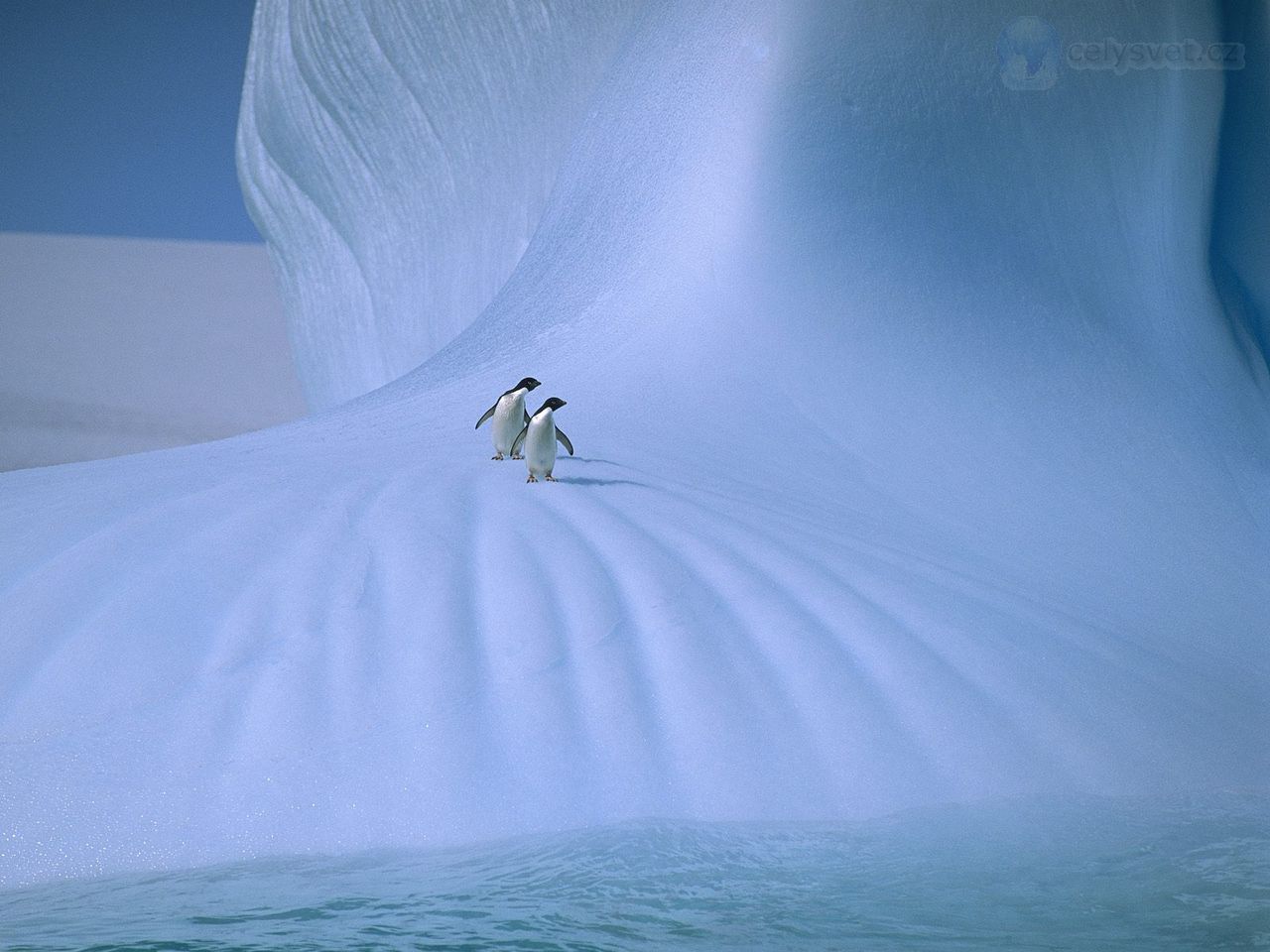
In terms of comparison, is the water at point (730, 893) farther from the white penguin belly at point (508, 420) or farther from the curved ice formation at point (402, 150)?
the curved ice formation at point (402, 150)

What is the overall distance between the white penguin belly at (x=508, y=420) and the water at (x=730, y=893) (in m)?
1.10

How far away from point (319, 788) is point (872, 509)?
4.66 feet

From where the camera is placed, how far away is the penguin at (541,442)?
7.61 feet

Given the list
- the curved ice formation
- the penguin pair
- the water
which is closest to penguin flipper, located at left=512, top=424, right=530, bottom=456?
the penguin pair

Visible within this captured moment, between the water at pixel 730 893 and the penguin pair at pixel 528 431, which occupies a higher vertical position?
the penguin pair at pixel 528 431

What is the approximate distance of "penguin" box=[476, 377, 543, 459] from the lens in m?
2.47

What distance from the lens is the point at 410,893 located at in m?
1.37

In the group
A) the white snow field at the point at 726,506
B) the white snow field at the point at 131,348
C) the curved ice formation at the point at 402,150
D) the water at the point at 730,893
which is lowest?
the water at the point at 730,893

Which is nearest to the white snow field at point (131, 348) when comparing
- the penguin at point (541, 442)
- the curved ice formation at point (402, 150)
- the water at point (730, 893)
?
the curved ice formation at point (402, 150)

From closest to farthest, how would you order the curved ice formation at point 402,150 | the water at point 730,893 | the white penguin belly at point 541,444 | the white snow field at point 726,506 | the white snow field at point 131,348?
the water at point 730,893 < the white snow field at point 726,506 < the white penguin belly at point 541,444 < the curved ice formation at point 402,150 < the white snow field at point 131,348

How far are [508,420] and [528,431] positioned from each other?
0.50 ft

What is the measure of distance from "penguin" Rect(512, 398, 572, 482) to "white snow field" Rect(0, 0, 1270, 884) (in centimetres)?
4

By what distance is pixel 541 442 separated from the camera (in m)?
2.34

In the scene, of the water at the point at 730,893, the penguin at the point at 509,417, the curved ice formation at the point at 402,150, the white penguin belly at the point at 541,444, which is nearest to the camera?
the water at the point at 730,893
